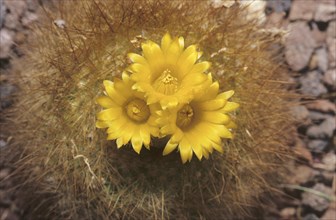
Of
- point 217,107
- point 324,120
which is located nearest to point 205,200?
point 217,107

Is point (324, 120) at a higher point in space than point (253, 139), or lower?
lower

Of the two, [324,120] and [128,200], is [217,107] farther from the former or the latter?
[324,120]

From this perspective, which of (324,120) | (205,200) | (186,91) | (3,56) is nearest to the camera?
(186,91)

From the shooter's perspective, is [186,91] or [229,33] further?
[229,33]

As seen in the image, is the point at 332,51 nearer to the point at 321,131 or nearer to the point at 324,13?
the point at 324,13

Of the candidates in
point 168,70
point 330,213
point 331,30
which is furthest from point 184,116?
point 331,30

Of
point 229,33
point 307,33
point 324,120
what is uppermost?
point 229,33

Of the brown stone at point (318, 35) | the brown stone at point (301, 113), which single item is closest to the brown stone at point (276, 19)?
the brown stone at point (318, 35)

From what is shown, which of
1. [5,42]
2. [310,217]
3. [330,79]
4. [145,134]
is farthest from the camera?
[330,79]
